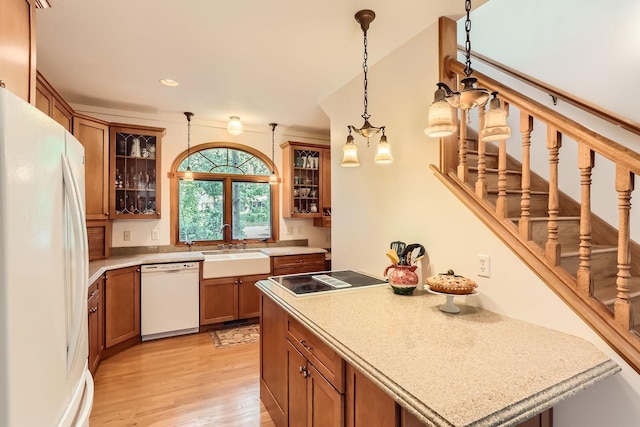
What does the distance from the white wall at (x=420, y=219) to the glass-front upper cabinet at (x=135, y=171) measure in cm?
215

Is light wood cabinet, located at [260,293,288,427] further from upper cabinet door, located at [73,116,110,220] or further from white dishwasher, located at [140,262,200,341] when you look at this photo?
upper cabinet door, located at [73,116,110,220]

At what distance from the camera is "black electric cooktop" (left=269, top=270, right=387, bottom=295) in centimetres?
200

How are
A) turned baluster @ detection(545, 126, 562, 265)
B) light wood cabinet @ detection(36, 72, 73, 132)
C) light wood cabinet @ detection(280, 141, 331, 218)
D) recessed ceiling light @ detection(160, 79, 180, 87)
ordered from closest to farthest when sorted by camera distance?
turned baluster @ detection(545, 126, 562, 265), light wood cabinet @ detection(36, 72, 73, 132), recessed ceiling light @ detection(160, 79, 180, 87), light wood cabinet @ detection(280, 141, 331, 218)

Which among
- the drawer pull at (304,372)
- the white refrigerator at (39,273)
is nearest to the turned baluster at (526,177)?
the drawer pull at (304,372)

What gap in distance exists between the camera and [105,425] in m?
2.04

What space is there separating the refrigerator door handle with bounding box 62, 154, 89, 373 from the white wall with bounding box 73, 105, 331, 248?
298cm

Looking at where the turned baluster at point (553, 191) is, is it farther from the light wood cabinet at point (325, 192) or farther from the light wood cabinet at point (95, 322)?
the light wood cabinet at point (325, 192)


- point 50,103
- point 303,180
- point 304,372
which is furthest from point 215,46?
point 303,180

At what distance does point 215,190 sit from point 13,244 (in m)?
3.66

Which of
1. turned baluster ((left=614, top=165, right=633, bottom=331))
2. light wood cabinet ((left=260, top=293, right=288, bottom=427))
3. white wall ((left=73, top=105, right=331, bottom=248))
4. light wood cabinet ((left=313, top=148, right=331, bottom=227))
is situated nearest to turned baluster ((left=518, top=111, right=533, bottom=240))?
turned baluster ((left=614, top=165, right=633, bottom=331))

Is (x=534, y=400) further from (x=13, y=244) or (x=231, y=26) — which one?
(x=231, y=26)

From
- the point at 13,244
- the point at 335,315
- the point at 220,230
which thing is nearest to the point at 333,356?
the point at 335,315

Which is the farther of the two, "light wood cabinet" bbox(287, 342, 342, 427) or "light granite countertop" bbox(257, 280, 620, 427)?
"light wood cabinet" bbox(287, 342, 342, 427)

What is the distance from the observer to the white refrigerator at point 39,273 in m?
0.70
